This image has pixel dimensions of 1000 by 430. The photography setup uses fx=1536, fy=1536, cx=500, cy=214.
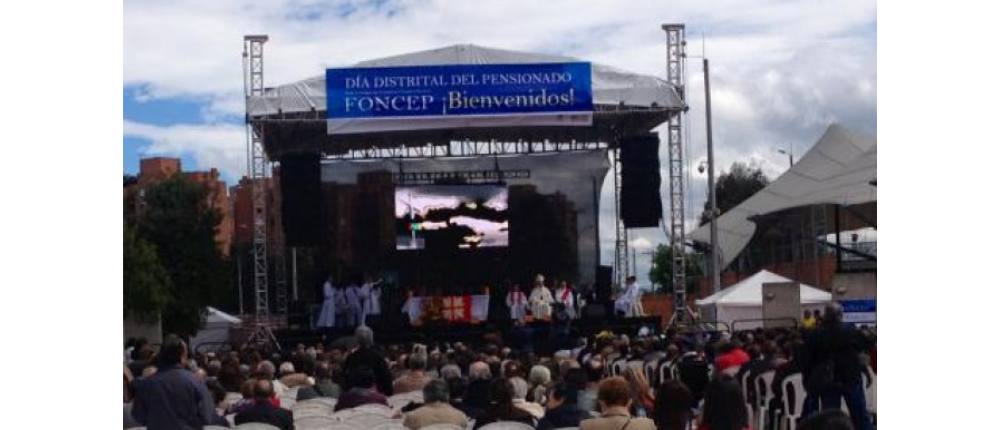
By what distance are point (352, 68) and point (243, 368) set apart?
12277 millimetres

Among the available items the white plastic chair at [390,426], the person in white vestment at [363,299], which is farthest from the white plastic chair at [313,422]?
the person in white vestment at [363,299]

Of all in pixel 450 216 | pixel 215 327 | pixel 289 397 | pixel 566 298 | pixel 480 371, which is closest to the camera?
pixel 289 397

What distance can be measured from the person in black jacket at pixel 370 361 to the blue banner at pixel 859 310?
863cm

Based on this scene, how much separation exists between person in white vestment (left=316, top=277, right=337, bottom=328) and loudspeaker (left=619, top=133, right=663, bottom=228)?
5.18 m

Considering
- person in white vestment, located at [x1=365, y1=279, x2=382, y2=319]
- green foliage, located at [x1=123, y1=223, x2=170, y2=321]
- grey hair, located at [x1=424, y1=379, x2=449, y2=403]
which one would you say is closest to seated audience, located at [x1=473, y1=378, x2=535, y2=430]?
grey hair, located at [x1=424, y1=379, x2=449, y2=403]

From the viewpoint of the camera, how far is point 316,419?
934cm

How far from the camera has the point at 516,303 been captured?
2606 cm

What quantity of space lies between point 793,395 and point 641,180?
14834 mm

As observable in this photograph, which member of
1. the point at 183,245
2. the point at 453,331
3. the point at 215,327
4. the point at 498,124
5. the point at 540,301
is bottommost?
the point at 215,327

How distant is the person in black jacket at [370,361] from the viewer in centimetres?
1225

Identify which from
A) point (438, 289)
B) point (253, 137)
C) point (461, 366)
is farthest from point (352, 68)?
point (461, 366)

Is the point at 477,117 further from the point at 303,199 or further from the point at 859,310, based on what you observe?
the point at 859,310

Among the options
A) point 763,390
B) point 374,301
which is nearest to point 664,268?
point 374,301
